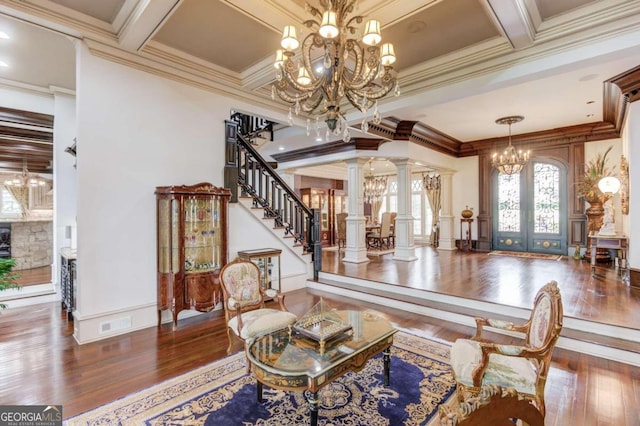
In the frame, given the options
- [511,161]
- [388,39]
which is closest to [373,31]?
[388,39]

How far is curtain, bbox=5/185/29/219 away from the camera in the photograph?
743cm

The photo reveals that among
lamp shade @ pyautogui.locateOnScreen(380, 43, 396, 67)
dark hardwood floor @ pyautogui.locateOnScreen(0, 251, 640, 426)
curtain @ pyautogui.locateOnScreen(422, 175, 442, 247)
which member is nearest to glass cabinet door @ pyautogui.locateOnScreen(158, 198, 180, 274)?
dark hardwood floor @ pyautogui.locateOnScreen(0, 251, 640, 426)

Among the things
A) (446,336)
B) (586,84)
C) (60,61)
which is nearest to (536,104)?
(586,84)

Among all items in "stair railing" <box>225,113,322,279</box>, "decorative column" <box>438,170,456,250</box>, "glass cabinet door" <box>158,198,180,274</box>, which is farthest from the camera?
"decorative column" <box>438,170,456,250</box>

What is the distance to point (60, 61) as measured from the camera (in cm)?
405

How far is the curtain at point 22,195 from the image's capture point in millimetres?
7426

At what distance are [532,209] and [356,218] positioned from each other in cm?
527

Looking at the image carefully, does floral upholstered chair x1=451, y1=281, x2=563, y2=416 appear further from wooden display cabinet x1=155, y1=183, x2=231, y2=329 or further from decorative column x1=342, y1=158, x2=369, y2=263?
decorative column x1=342, y1=158, x2=369, y2=263

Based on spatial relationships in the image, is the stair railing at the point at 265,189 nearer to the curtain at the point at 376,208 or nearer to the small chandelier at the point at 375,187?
the small chandelier at the point at 375,187

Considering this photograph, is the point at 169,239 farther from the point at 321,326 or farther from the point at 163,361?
the point at 321,326

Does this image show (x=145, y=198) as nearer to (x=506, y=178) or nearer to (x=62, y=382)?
(x=62, y=382)

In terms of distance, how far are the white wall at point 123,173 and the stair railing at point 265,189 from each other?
1.93ft

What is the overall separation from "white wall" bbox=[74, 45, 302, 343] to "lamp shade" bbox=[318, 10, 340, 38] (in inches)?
105

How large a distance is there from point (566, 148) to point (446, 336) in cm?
733
